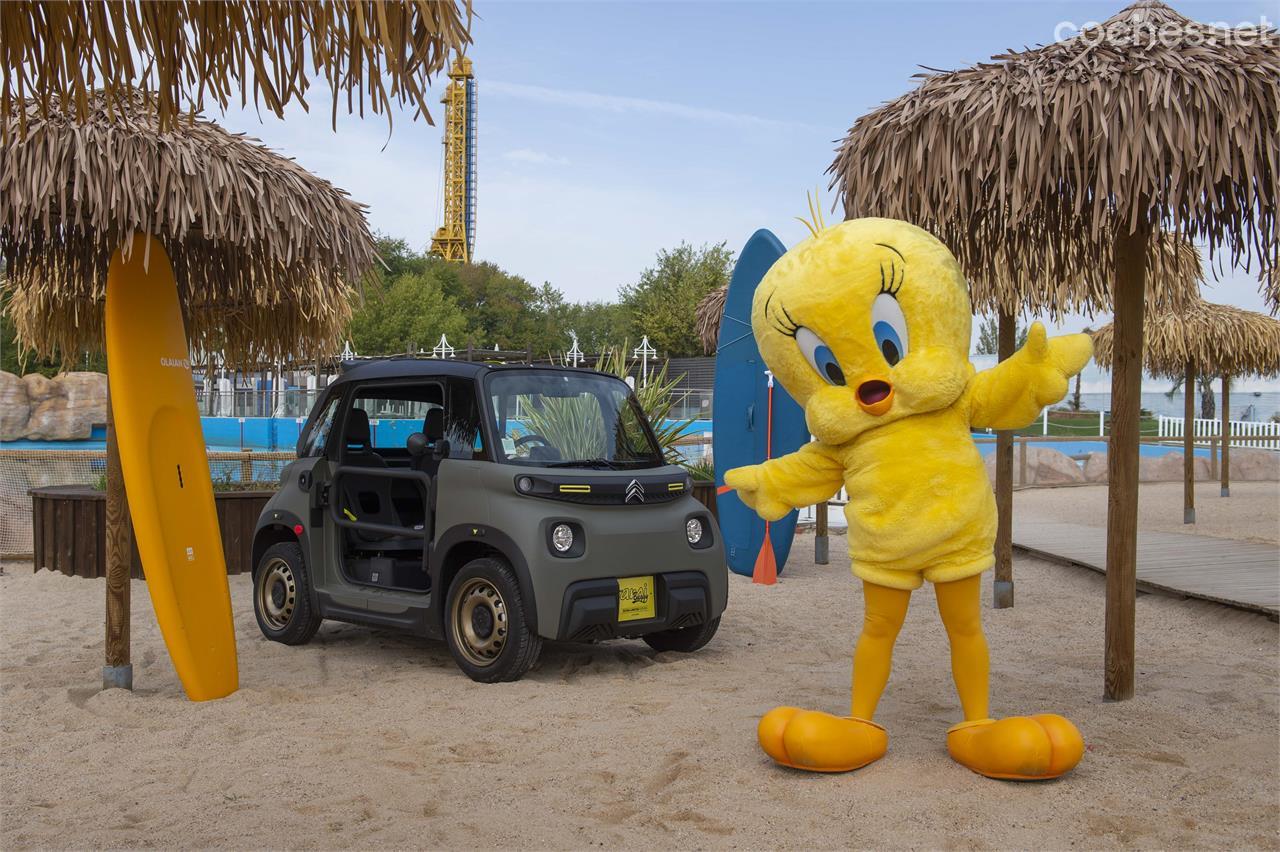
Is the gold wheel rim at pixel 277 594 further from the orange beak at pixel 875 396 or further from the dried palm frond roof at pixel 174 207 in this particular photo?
the orange beak at pixel 875 396

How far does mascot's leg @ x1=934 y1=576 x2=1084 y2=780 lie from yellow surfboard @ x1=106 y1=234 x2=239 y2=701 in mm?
3843

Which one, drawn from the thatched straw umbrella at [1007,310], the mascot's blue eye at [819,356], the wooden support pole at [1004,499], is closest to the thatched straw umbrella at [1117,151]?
the mascot's blue eye at [819,356]

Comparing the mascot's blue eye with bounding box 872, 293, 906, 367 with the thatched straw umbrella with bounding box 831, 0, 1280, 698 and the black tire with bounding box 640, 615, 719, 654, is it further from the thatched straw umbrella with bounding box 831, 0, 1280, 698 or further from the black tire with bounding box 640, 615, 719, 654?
the black tire with bounding box 640, 615, 719, 654

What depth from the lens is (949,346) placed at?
14.4ft

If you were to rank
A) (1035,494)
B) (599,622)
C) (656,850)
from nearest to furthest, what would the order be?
(656,850), (599,622), (1035,494)

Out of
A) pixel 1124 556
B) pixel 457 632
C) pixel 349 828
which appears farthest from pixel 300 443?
pixel 1124 556

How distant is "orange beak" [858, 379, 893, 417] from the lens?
169 inches

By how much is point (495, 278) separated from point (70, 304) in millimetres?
60102

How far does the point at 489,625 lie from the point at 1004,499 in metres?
4.48

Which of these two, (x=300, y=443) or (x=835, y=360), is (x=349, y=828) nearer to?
(x=835, y=360)

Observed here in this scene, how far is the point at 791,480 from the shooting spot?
4684mm

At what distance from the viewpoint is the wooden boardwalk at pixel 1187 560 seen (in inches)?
327

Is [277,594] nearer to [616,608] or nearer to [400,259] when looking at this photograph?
[616,608]

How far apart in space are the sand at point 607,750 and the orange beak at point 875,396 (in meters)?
1.47
